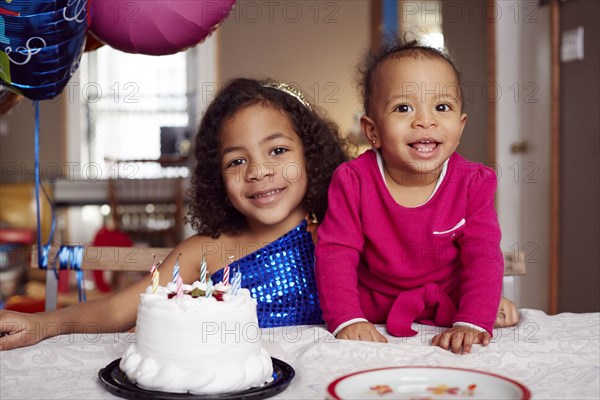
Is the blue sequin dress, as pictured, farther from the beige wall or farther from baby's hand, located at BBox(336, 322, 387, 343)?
the beige wall

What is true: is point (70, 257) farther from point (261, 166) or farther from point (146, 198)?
point (146, 198)

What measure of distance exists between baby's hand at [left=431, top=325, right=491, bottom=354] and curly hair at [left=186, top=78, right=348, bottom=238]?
532 millimetres

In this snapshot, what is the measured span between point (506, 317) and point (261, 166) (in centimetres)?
53

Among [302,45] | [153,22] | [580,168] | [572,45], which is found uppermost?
[302,45]

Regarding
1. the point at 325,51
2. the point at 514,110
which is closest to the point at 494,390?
the point at 514,110

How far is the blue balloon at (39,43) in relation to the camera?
1.10 meters

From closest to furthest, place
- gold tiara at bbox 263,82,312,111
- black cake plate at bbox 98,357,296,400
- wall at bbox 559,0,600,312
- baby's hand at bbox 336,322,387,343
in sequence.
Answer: black cake plate at bbox 98,357,296,400 < baby's hand at bbox 336,322,387,343 < gold tiara at bbox 263,82,312,111 < wall at bbox 559,0,600,312

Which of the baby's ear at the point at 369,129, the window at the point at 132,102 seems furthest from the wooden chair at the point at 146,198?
the baby's ear at the point at 369,129

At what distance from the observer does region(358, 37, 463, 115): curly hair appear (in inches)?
50.3

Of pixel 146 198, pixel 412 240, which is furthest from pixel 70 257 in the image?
pixel 146 198

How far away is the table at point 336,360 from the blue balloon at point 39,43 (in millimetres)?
454

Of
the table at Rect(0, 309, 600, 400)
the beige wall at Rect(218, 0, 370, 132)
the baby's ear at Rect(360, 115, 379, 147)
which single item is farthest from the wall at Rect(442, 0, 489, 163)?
the table at Rect(0, 309, 600, 400)

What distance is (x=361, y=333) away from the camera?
1.09m

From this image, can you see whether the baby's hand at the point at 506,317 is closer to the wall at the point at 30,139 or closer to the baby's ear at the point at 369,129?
the baby's ear at the point at 369,129
